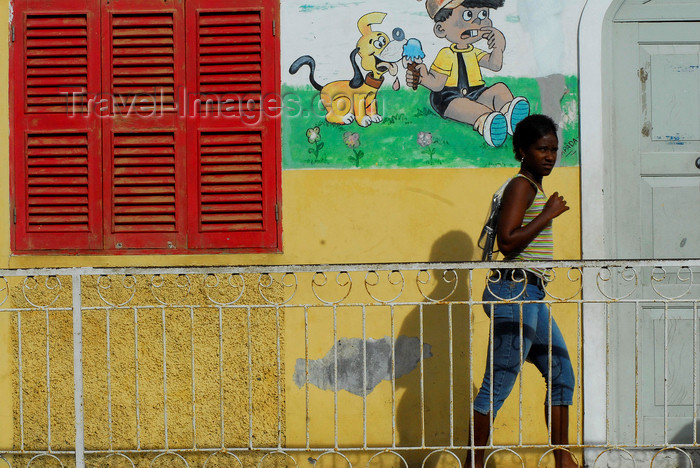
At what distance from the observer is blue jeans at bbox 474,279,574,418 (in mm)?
4230

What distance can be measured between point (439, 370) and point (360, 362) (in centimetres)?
50

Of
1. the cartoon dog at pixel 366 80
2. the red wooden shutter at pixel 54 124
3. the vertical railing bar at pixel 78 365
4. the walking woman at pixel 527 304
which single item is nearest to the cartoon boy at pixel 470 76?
the cartoon dog at pixel 366 80

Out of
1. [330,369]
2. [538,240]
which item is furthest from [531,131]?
[330,369]

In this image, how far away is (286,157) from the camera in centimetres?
527

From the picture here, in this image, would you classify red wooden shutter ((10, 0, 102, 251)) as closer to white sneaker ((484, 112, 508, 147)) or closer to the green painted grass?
the green painted grass

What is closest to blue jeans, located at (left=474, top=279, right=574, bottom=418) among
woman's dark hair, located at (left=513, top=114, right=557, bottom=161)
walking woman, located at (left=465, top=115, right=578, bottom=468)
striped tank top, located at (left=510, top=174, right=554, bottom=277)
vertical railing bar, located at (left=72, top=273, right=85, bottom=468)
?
walking woman, located at (left=465, top=115, right=578, bottom=468)

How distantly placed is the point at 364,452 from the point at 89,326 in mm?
1900

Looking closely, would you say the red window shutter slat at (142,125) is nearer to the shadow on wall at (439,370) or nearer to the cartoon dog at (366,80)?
the cartoon dog at (366,80)

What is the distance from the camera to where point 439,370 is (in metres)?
5.21

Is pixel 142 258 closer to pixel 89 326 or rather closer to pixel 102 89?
pixel 89 326

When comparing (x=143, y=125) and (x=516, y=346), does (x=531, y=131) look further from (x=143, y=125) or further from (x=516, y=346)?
(x=143, y=125)

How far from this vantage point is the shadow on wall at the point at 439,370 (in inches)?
205

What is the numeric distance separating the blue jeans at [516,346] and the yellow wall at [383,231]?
2.83 feet

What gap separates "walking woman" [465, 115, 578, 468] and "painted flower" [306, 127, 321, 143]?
4.56ft
